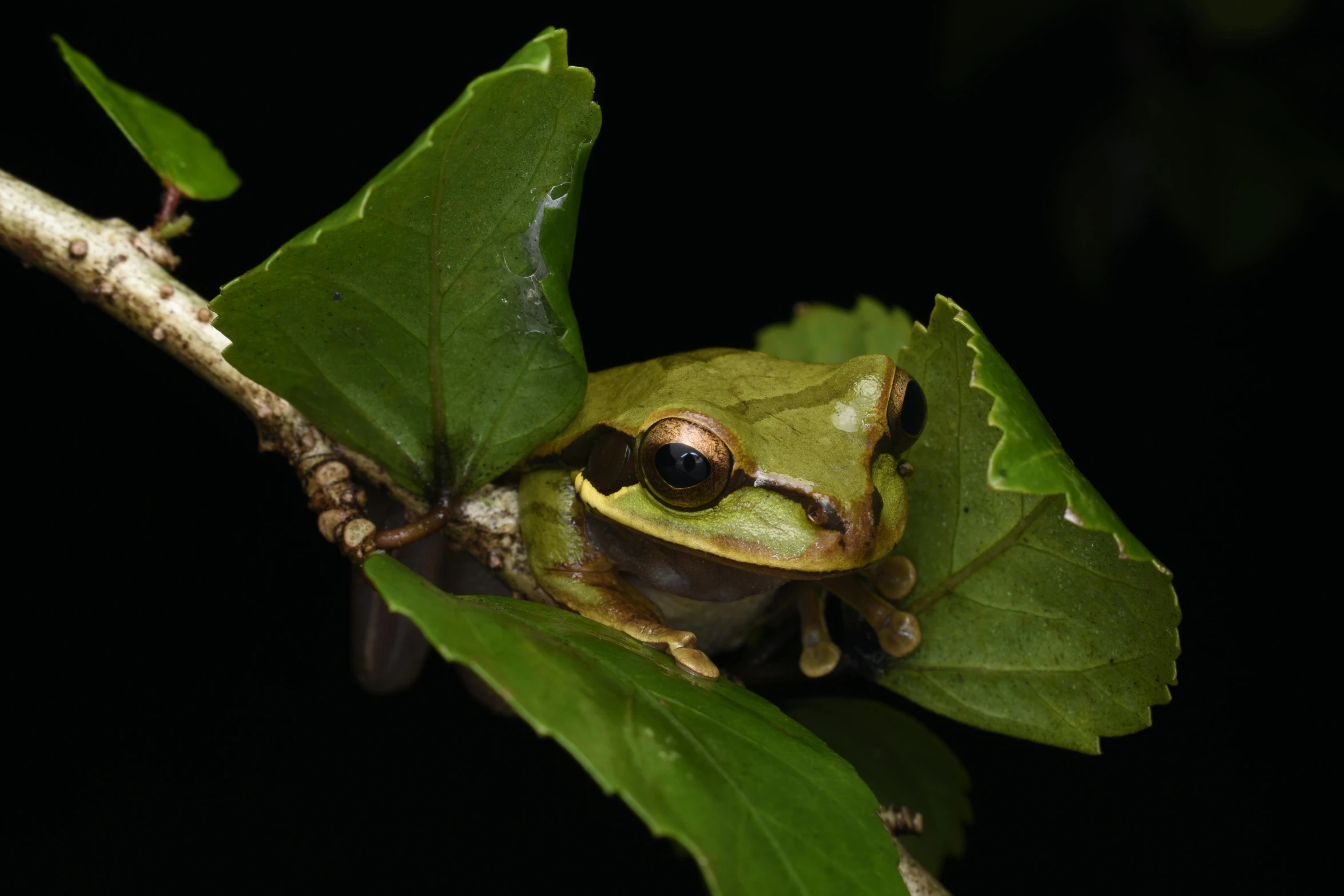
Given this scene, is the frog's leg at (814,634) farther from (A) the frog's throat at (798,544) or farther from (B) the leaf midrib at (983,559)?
(A) the frog's throat at (798,544)

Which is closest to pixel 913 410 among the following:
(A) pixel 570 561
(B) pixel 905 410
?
(B) pixel 905 410

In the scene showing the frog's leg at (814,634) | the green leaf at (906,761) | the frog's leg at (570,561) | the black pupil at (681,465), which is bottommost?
the green leaf at (906,761)

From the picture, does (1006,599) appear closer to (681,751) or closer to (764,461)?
(764,461)

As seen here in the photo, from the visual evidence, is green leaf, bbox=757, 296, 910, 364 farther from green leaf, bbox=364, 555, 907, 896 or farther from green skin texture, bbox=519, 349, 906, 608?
green leaf, bbox=364, 555, 907, 896

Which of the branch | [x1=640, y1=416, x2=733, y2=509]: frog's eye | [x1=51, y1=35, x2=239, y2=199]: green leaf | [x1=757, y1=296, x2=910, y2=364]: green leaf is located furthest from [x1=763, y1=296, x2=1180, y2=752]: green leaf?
[x1=51, y1=35, x2=239, y2=199]: green leaf

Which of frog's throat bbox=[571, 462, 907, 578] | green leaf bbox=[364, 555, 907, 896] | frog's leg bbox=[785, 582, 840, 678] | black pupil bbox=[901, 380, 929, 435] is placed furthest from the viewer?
frog's leg bbox=[785, 582, 840, 678]

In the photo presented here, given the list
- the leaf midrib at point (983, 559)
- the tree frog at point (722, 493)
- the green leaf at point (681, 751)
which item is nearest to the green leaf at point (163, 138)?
the tree frog at point (722, 493)

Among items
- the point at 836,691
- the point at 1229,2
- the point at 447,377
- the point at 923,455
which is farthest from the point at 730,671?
the point at 1229,2
